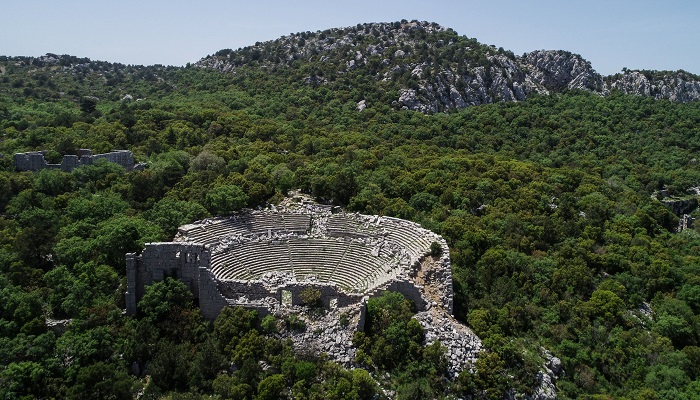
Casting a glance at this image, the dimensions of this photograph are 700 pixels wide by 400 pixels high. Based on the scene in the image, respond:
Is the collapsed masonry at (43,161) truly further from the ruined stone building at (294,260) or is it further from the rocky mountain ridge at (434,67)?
the rocky mountain ridge at (434,67)

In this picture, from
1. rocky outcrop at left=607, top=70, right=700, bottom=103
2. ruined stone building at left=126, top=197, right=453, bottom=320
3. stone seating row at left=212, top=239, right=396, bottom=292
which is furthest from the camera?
rocky outcrop at left=607, top=70, right=700, bottom=103

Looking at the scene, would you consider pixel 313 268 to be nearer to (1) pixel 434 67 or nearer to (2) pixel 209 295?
(2) pixel 209 295

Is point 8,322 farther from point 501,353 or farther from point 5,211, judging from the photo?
point 501,353

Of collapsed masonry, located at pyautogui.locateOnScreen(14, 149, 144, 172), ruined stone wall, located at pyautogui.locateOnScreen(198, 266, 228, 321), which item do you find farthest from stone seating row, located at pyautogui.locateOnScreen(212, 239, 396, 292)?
collapsed masonry, located at pyautogui.locateOnScreen(14, 149, 144, 172)

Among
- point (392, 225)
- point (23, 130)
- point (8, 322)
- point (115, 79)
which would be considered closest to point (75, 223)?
point (8, 322)

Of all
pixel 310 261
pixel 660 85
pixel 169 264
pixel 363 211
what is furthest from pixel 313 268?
pixel 660 85

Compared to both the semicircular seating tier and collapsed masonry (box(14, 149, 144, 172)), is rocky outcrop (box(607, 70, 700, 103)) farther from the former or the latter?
collapsed masonry (box(14, 149, 144, 172))

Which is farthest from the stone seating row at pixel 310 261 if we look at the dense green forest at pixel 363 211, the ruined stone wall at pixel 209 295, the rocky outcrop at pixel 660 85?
the rocky outcrop at pixel 660 85
